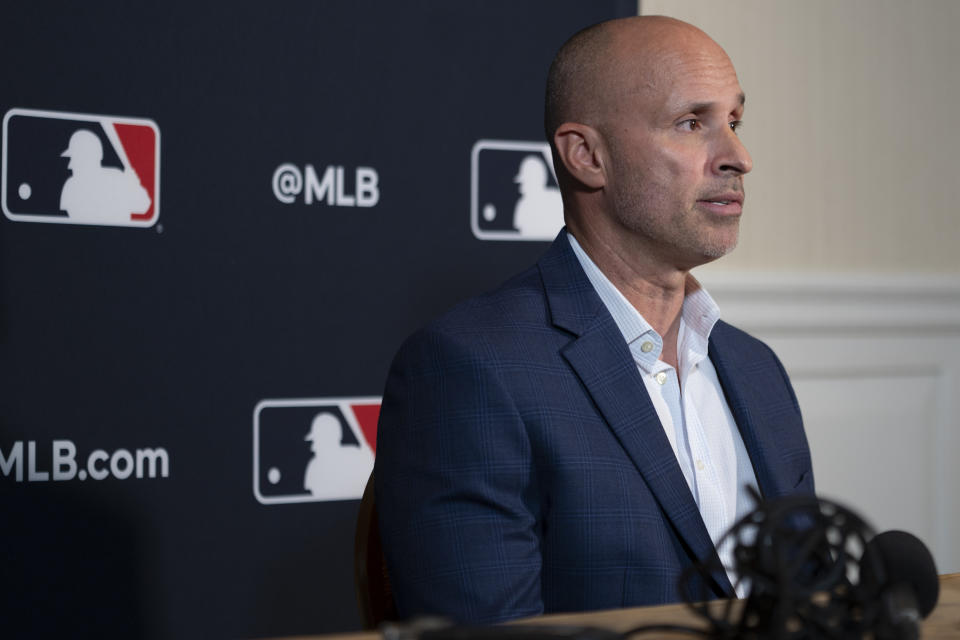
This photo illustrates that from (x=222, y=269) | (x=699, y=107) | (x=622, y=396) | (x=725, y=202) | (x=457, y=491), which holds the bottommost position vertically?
(x=457, y=491)

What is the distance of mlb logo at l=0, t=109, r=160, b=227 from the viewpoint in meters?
1.79

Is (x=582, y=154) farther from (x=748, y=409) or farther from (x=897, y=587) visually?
(x=897, y=587)

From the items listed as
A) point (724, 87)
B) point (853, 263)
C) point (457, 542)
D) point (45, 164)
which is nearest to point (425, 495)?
point (457, 542)

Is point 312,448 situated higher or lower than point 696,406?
lower

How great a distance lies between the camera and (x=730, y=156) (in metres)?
1.58


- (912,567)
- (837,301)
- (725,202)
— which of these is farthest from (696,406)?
(837,301)

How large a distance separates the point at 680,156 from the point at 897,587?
3.05 feet

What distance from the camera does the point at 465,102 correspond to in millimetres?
2160

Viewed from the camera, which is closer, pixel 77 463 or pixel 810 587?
pixel 810 587

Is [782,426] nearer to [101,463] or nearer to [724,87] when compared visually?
[724,87]

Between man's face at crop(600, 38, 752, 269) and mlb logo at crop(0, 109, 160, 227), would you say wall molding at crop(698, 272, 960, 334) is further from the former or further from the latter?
mlb logo at crop(0, 109, 160, 227)

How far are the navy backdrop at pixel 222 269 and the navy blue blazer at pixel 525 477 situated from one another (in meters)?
0.60

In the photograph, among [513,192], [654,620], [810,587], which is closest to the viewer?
[810,587]

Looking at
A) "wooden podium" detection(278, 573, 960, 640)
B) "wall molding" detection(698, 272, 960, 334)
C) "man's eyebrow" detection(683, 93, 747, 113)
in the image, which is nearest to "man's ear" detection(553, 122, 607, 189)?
"man's eyebrow" detection(683, 93, 747, 113)
